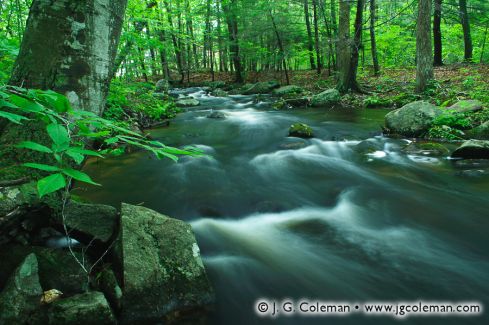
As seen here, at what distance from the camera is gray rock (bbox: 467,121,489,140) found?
6453mm

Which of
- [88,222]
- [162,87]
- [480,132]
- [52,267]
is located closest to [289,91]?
[162,87]

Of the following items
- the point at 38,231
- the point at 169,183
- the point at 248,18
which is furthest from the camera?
the point at 248,18

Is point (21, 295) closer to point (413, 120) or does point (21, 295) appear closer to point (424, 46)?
point (413, 120)

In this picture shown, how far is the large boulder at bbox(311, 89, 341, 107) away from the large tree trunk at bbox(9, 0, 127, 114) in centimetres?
1092

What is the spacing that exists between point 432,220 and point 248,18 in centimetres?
1749

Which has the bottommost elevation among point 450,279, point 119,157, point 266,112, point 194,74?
point 450,279

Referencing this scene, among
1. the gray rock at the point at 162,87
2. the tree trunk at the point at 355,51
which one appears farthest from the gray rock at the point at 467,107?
the gray rock at the point at 162,87

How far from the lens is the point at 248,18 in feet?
61.0

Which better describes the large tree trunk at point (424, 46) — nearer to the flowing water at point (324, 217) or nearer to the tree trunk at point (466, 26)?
the flowing water at point (324, 217)

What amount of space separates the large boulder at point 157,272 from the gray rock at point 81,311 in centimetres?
14

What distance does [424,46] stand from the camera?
1013 centimetres

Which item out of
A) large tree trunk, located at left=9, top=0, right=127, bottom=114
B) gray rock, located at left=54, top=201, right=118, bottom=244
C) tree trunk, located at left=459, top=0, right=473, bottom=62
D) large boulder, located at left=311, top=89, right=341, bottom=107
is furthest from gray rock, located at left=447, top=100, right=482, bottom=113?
tree trunk, located at left=459, top=0, right=473, bottom=62

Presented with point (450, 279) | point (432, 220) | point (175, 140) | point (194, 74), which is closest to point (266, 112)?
point (175, 140)

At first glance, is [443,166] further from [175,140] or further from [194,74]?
[194,74]
